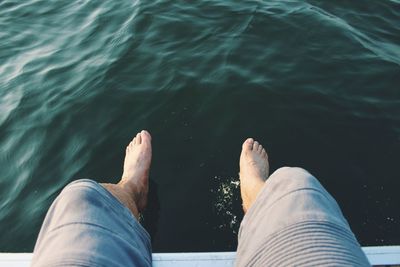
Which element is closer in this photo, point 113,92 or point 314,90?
point 314,90

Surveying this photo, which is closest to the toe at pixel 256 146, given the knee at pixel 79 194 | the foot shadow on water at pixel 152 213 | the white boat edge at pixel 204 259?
the foot shadow on water at pixel 152 213

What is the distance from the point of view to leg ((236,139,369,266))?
4.63 ft

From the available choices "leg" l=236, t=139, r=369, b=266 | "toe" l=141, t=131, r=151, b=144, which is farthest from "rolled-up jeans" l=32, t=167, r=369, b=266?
"toe" l=141, t=131, r=151, b=144

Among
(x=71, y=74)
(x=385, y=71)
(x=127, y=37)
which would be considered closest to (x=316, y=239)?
(x=385, y=71)

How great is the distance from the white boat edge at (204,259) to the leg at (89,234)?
23 centimetres

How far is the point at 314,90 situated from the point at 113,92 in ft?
6.56

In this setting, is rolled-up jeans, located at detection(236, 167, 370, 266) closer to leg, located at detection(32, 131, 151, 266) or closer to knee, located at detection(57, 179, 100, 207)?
leg, located at detection(32, 131, 151, 266)

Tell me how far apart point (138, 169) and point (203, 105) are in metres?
1.01

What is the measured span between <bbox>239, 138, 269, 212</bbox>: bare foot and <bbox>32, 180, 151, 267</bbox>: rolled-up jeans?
3.86ft

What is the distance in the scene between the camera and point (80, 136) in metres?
3.75

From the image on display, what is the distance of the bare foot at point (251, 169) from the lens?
292 cm

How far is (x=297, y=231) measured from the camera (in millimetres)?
1497

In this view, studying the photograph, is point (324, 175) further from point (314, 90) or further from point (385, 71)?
point (385, 71)

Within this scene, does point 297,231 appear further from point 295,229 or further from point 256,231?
point 256,231
